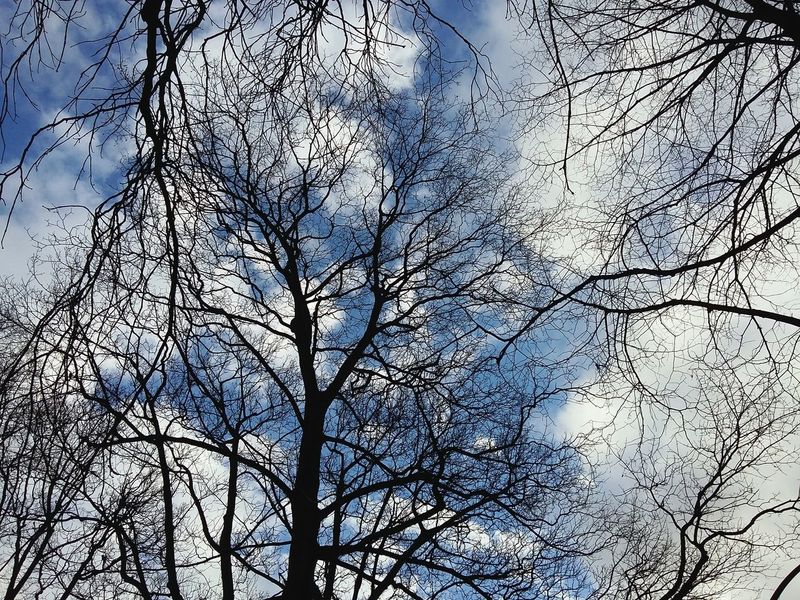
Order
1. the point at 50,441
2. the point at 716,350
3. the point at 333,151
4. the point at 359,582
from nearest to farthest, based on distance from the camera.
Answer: the point at 50,441 < the point at 333,151 < the point at 716,350 < the point at 359,582

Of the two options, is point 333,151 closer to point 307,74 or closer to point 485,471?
point 307,74

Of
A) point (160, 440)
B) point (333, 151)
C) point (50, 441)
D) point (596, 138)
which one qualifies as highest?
point (596, 138)

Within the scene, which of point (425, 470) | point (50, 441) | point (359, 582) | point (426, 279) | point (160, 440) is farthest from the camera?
point (426, 279)

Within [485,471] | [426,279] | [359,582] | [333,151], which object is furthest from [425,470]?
[333,151]

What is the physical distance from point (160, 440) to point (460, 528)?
3401 millimetres

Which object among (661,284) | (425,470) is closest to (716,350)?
(661,284)

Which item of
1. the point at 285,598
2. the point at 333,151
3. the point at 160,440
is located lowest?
the point at 285,598

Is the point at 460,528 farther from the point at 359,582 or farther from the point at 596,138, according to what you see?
the point at 596,138

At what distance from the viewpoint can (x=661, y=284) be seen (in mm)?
3891

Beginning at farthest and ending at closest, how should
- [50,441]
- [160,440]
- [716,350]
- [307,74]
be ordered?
[160,440]
[716,350]
[307,74]
[50,441]

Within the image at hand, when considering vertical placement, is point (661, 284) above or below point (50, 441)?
above

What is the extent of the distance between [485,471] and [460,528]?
0.69 m

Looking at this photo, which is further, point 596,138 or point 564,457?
point 564,457

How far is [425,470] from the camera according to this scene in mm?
6266
